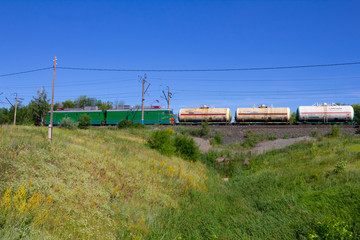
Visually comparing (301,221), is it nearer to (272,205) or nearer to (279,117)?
(272,205)

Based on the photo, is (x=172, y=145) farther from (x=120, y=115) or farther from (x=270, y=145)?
(x=120, y=115)

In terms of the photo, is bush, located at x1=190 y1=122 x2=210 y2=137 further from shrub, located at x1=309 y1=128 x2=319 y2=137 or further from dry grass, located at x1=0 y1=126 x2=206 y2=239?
dry grass, located at x1=0 y1=126 x2=206 y2=239

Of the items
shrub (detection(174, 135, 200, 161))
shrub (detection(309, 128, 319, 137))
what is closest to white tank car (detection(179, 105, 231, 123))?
shrub (detection(309, 128, 319, 137))

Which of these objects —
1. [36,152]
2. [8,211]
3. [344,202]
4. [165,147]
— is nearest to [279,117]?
[165,147]

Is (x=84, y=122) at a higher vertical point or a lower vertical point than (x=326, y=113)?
lower

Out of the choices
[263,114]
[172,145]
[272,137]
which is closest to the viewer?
[172,145]

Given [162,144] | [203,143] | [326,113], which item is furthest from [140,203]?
[326,113]

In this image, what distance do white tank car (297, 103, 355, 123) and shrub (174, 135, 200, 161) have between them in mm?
23108

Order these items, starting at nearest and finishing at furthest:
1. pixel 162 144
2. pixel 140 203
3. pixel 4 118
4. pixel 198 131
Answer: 1. pixel 140 203
2. pixel 162 144
3. pixel 198 131
4. pixel 4 118

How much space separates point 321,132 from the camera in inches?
1375

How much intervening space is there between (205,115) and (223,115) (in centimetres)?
305

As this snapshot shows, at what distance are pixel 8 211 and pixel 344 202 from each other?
1042 cm

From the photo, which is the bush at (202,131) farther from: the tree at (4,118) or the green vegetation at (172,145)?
the tree at (4,118)

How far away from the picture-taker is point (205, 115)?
151 feet
